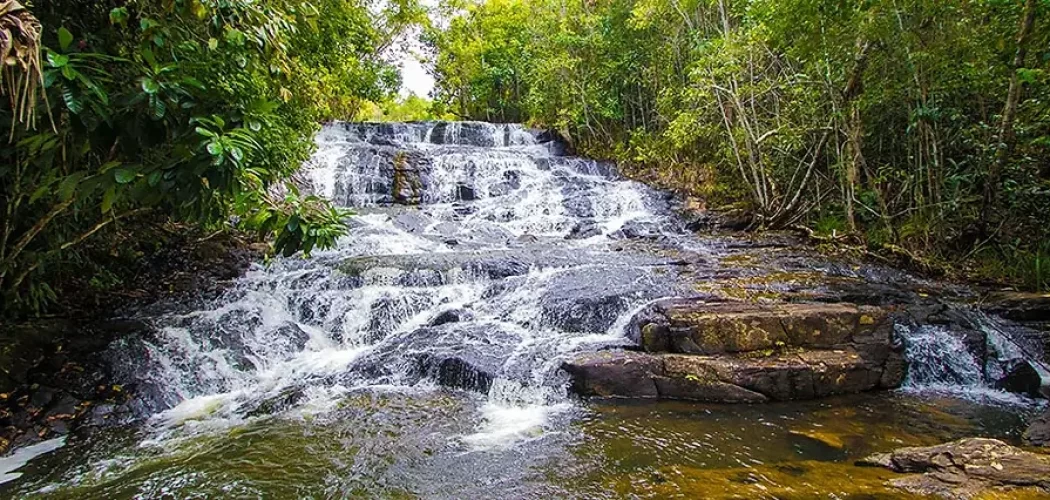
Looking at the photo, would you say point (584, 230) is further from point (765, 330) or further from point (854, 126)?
point (765, 330)

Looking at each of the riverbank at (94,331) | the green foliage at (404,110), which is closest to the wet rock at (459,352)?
the riverbank at (94,331)

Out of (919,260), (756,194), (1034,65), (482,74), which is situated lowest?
(919,260)

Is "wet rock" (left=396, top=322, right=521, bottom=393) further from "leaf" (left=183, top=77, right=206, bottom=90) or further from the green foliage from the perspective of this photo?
the green foliage

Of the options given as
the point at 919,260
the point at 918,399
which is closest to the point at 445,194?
the point at 919,260

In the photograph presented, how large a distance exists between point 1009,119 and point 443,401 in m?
7.77

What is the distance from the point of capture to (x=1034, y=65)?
6.86m

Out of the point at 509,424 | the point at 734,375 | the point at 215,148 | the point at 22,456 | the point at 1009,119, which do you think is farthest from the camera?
the point at 1009,119

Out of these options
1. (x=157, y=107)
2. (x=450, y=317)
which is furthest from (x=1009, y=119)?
(x=157, y=107)

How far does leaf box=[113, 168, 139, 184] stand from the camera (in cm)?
256

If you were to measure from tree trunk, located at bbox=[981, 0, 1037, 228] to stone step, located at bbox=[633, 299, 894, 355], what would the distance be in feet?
10.3

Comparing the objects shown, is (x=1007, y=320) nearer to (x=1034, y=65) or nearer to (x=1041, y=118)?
(x=1041, y=118)

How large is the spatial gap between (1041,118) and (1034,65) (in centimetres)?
72

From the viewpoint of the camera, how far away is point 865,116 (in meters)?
9.77

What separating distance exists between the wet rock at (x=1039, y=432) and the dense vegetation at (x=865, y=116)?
11.1ft
